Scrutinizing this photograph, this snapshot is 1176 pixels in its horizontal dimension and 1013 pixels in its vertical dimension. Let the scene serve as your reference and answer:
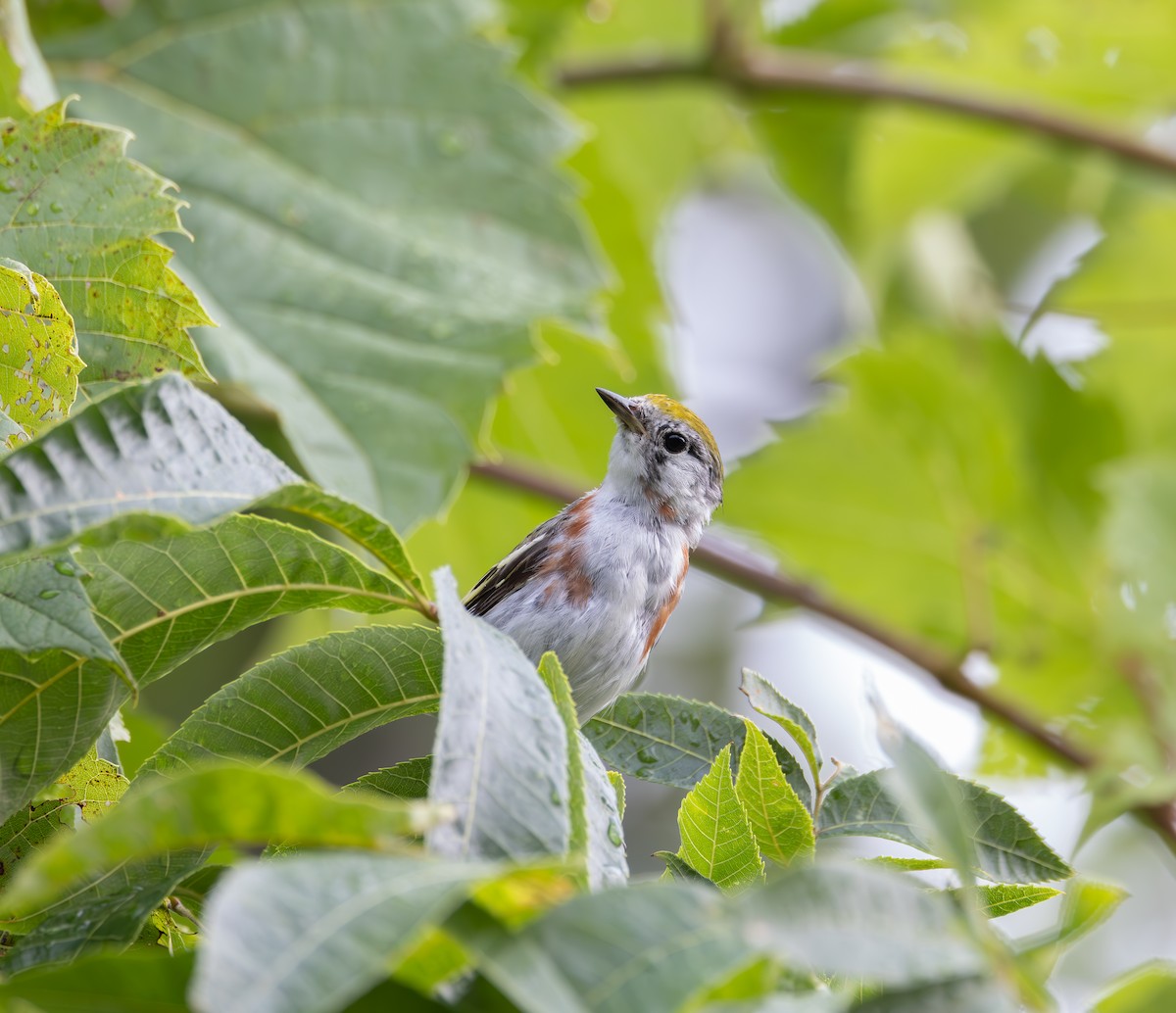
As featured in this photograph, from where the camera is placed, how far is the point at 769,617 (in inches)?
178

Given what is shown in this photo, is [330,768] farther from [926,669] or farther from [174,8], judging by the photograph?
[174,8]

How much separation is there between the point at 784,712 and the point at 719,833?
0.23 meters

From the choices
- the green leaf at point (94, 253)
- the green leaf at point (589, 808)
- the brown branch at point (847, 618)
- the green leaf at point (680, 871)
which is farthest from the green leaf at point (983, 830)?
the brown branch at point (847, 618)

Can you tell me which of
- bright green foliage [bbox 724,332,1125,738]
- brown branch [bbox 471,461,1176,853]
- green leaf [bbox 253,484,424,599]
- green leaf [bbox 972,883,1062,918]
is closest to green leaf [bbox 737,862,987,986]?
green leaf [bbox 972,883,1062,918]

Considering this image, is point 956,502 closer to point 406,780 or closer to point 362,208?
point 362,208

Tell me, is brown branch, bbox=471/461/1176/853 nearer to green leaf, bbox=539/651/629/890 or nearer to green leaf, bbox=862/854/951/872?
green leaf, bbox=862/854/951/872

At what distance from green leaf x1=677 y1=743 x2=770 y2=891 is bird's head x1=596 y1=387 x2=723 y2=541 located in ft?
8.96

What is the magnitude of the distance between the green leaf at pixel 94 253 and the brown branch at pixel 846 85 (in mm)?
2726

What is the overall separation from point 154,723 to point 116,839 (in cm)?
219

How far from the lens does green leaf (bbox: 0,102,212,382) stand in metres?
2.00

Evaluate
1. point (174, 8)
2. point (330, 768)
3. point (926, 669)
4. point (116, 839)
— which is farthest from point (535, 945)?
point (330, 768)

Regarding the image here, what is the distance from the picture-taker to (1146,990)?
134 centimetres

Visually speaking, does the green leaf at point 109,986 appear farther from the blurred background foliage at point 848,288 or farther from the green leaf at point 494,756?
the blurred background foliage at point 848,288

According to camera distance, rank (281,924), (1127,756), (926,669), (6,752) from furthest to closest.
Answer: (926,669)
(1127,756)
(6,752)
(281,924)
